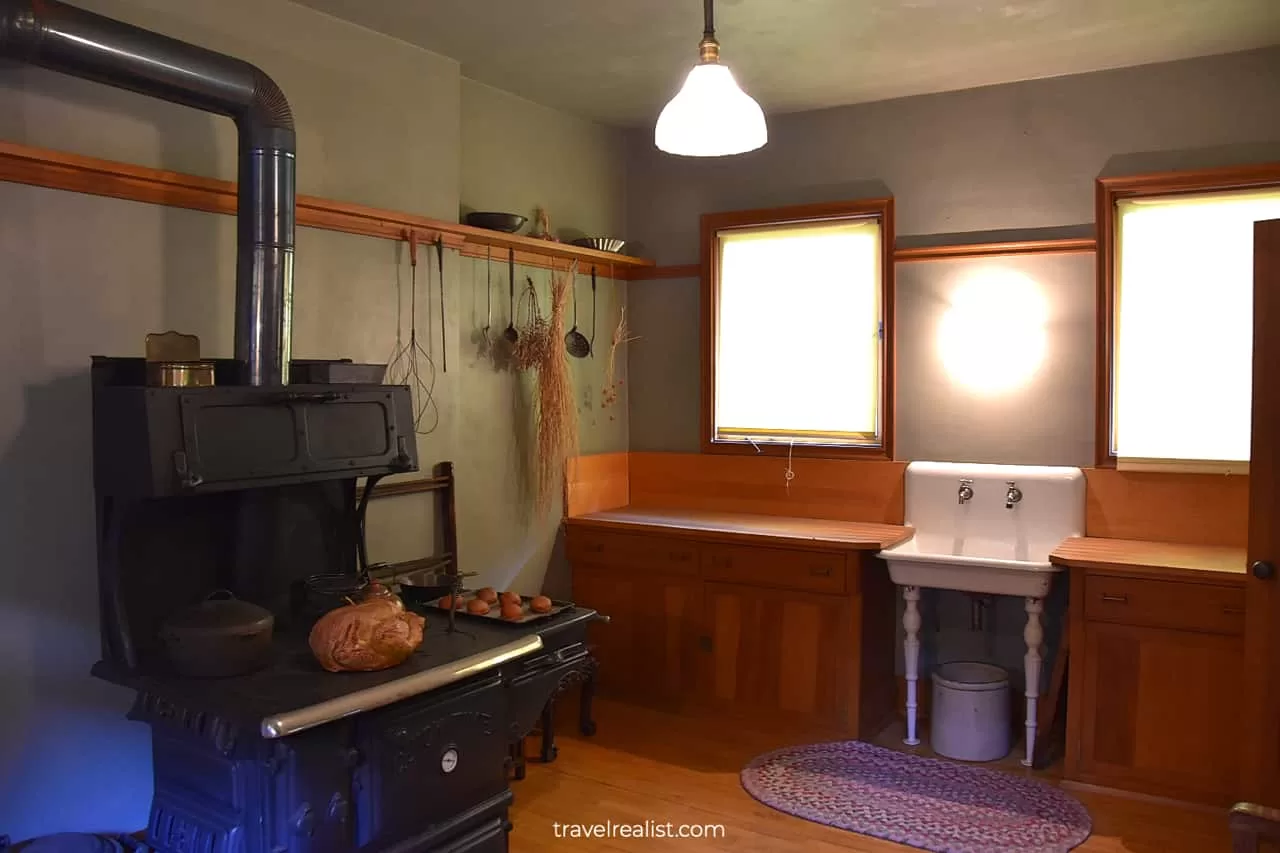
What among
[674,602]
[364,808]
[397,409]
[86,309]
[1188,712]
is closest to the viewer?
[364,808]

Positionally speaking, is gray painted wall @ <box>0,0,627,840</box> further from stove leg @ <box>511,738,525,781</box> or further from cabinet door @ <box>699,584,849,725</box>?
cabinet door @ <box>699,584,849,725</box>

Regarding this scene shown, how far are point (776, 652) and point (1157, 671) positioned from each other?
1.28 metres

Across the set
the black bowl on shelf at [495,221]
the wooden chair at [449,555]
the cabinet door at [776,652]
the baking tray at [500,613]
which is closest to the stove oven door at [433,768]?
the baking tray at [500,613]

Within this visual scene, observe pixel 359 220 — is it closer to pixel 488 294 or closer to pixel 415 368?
pixel 415 368

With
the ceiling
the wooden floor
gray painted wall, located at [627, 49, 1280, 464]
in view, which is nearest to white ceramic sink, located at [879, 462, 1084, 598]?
gray painted wall, located at [627, 49, 1280, 464]

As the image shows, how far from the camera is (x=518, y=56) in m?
3.58

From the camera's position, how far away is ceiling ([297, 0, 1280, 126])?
310 centimetres

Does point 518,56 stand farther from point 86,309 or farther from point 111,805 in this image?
point 111,805

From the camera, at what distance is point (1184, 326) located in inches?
143

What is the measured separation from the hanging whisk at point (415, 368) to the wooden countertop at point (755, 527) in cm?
94

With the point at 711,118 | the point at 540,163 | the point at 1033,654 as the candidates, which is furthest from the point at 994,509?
the point at 540,163

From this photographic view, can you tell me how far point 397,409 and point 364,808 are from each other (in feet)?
3.52

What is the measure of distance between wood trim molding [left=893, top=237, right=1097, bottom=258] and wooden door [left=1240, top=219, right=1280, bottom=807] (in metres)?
0.94

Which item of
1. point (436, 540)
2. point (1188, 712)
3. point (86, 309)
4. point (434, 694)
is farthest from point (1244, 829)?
point (86, 309)
